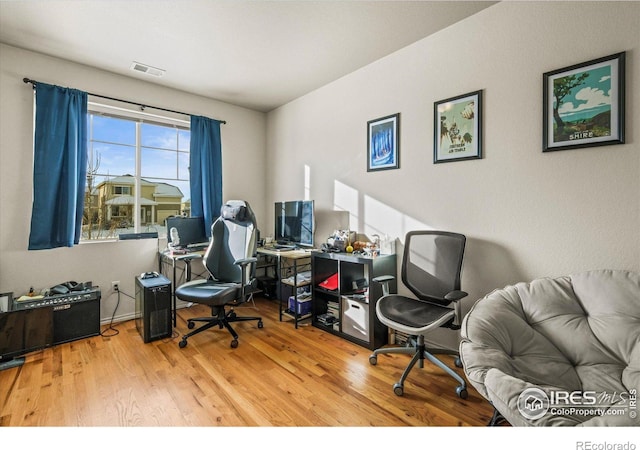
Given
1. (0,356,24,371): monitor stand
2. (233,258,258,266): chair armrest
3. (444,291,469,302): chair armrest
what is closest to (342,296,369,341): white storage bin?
(444,291,469,302): chair armrest

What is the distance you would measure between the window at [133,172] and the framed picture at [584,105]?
371 cm

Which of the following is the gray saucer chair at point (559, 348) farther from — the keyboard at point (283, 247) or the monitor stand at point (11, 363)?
the monitor stand at point (11, 363)

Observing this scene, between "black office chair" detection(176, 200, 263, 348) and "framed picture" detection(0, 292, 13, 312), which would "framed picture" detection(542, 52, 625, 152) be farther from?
"framed picture" detection(0, 292, 13, 312)

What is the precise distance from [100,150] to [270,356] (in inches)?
111

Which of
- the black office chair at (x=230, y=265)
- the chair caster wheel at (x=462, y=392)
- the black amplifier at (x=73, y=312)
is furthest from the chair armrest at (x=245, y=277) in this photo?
the chair caster wheel at (x=462, y=392)

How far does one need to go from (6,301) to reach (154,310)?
1.15m

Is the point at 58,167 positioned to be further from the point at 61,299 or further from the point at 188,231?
the point at 188,231

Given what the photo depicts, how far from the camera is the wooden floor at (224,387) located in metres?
1.73

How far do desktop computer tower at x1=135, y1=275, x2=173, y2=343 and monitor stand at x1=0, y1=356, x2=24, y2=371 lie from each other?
2.71 feet

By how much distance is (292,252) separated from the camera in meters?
3.26

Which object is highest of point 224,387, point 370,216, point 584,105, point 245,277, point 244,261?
point 584,105

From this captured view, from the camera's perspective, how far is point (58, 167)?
2.82 meters

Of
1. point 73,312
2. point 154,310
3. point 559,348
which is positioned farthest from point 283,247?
point 559,348

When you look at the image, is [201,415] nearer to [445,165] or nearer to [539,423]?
[539,423]
